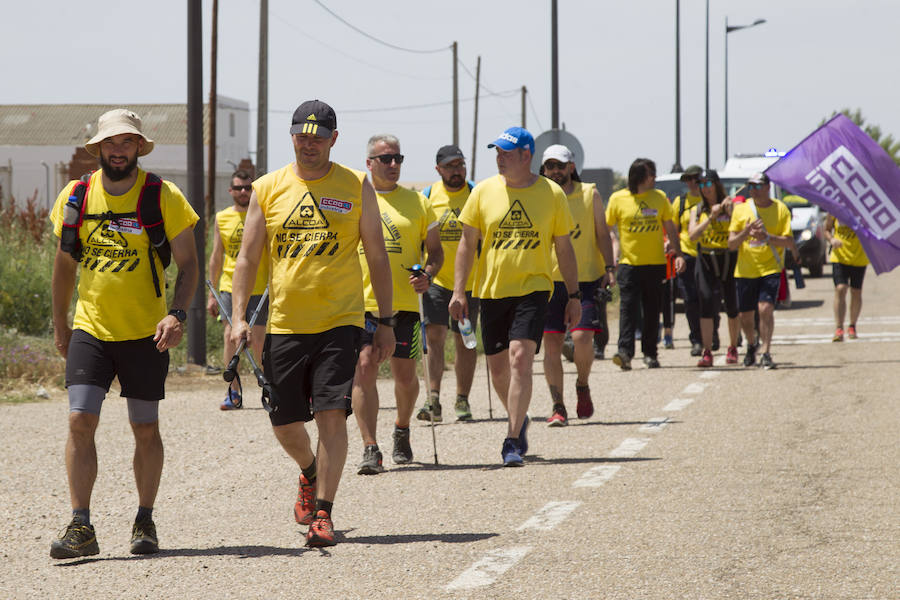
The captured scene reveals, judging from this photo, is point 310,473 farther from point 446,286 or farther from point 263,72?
point 263,72

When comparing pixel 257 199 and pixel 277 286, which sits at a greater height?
pixel 257 199

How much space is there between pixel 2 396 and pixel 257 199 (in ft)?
22.9

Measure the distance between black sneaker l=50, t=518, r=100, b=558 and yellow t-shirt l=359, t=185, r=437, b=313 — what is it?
→ 121 inches

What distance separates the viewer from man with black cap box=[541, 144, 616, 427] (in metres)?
10.3

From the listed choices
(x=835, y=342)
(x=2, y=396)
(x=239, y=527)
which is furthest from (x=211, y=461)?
(x=835, y=342)

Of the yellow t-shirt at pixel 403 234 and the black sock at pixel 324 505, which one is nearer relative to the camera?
the black sock at pixel 324 505

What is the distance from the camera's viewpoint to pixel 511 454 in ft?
28.5

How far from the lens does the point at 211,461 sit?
30.2 feet

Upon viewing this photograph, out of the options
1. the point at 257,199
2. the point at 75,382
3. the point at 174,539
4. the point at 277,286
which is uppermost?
the point at 257,199

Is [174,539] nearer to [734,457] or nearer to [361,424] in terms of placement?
[361,424]

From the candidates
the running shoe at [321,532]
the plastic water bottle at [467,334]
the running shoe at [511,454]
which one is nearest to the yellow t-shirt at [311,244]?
the running shoe at [321,532]

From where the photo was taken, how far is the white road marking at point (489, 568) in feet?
18.4

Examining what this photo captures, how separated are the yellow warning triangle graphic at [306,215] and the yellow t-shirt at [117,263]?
0.48 metres

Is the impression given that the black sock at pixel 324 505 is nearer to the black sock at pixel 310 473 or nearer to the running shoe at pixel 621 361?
the black sock at pixel 310 473
